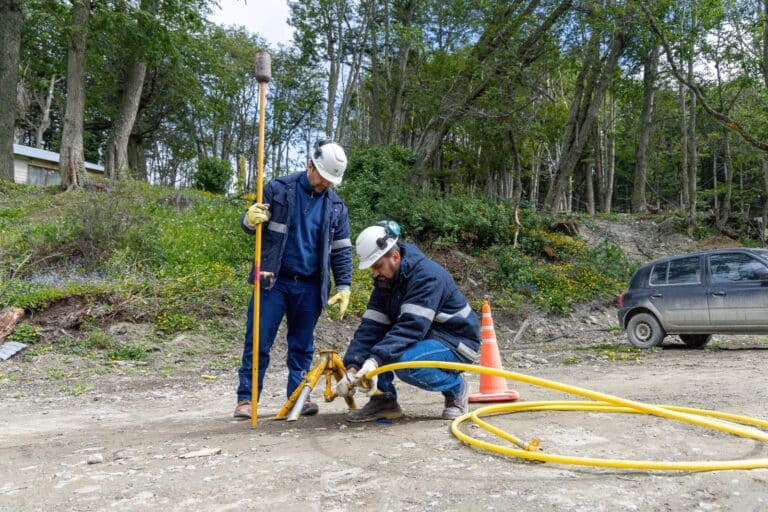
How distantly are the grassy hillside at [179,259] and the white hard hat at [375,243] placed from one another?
18.0 feet

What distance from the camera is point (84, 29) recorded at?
56.5 ft

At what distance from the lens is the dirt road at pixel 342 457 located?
2.72 m

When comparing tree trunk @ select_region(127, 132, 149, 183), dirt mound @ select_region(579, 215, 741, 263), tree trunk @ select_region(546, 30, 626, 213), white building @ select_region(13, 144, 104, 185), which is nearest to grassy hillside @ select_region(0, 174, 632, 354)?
tree trunk @ select_region(546, 30, 626, 213)

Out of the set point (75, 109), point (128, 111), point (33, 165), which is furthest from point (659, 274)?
point (33, 165)

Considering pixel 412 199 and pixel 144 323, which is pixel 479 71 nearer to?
pixel 412 199

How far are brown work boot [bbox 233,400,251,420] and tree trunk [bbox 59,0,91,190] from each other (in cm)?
1437

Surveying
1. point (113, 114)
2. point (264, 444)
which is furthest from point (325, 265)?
point (113, 114)

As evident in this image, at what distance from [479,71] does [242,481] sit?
50.8ft

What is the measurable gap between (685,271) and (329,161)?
23.4 feet

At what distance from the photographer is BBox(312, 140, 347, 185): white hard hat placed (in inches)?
177

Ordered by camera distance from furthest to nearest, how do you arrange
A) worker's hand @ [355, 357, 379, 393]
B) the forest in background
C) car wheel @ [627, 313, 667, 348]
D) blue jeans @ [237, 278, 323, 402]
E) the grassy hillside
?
the forest in background → car wheel @ [627, 313, 667, 348] → the grassy hillside → blue jeans @ [237, 278, 323, 402] → worker's hand @ [355, 357, 379, 393]

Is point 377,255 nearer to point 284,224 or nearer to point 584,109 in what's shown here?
point 284,224

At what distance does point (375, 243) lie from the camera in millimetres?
4043

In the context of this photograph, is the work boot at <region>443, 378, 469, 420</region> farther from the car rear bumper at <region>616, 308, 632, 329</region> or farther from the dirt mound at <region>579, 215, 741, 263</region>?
the dirt mound at <region>579, 215, 741, 263</region>
